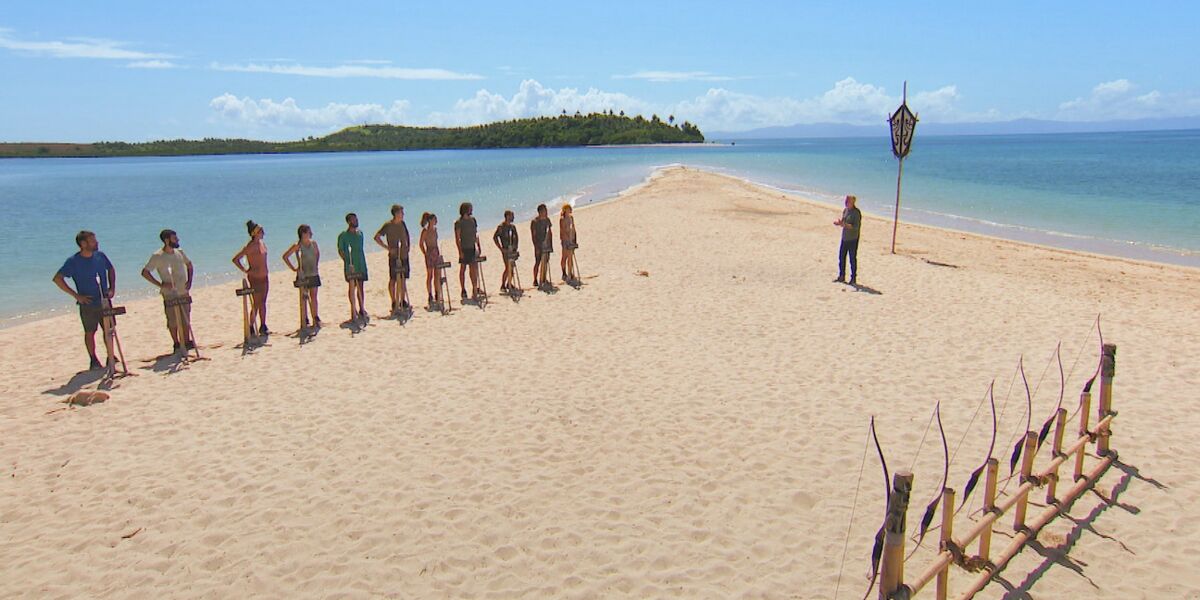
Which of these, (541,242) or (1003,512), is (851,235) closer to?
(541,242)

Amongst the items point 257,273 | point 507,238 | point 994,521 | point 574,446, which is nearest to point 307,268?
point 257,273

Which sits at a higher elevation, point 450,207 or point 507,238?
point 507,238

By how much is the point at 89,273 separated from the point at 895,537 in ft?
28.7

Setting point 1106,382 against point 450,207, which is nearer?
point 1106,382

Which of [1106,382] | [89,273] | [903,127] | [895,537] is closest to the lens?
[895,537]

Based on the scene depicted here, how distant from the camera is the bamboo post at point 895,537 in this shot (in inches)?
Result: 146

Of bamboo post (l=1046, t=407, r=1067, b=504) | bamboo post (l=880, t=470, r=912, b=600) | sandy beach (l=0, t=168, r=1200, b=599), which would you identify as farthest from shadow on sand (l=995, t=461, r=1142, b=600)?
bamboo post (l=880, t=470, r=912, b=600)

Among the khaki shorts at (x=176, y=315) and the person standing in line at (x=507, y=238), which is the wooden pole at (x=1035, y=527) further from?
the khaki shorts at (x=176, y=315)

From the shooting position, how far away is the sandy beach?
4.62 metres

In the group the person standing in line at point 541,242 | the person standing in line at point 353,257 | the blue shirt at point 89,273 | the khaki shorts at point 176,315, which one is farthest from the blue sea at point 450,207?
the person standing in line at point 541,242

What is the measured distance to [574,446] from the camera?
6.37 m

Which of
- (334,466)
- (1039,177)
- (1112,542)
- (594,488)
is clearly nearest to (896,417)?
(1112,542)

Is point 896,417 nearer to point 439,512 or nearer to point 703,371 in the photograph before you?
point 703,371

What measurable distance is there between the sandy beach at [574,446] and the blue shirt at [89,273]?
105cm
